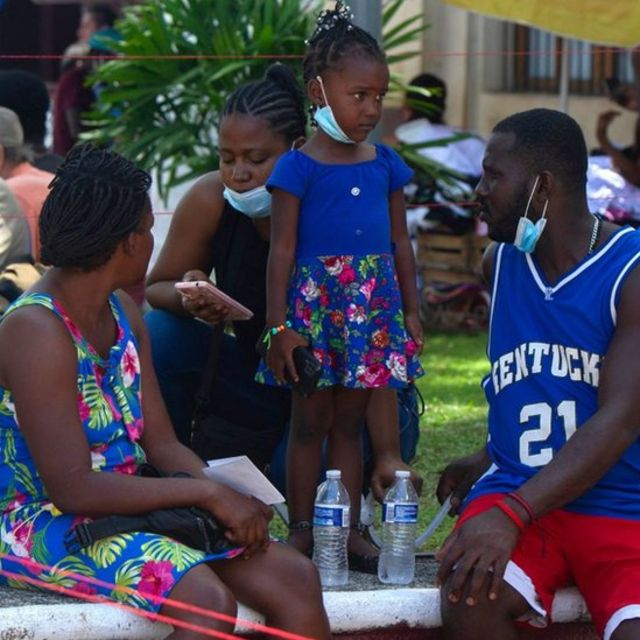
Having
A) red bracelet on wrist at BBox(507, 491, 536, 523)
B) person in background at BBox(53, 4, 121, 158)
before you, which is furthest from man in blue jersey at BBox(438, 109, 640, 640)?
person in background at BBox(53, 4, 121, 158)

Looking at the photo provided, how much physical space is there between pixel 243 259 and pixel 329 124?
1.96 ft

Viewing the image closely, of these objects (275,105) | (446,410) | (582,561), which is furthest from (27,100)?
(582,561)

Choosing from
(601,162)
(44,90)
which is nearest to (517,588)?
(44,90)

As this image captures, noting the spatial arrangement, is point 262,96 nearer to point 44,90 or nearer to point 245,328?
point 245,328

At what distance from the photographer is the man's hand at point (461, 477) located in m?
4.27

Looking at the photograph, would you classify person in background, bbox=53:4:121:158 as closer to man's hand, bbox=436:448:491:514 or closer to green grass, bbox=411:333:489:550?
green grass, bbox=411:333:489:550

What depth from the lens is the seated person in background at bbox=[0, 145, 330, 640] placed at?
3.58m

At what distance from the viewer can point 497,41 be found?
492 inches

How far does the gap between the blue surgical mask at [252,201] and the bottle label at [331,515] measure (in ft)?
3.03

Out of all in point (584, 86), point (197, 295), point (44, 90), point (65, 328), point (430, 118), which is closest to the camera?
point (65, 328)

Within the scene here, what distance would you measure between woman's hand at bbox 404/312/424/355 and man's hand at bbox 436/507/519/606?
92cm

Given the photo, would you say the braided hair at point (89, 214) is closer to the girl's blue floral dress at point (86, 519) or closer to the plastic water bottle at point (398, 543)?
the girl's blue floral dress at point (86, 519)

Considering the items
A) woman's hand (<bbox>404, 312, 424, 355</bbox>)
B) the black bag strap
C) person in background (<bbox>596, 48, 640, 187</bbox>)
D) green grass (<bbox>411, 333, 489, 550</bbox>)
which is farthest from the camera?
person in background (<bbox>596, 48, 640, 187</bbox>)

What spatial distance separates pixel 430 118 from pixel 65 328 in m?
7.31
